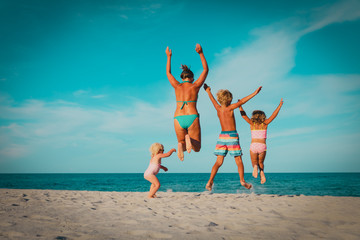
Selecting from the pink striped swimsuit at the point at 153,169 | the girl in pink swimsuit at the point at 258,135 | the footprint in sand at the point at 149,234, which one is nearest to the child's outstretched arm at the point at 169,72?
the girl in pink swimsuit at the point at 258,135

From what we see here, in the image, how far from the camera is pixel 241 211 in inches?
Result: 227

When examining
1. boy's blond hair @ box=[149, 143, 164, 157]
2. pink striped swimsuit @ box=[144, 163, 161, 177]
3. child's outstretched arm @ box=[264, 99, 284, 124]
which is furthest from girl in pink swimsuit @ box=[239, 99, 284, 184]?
pink striped swimsuit @ box=[144, 163, 161, 177]

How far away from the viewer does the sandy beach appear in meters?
3.79

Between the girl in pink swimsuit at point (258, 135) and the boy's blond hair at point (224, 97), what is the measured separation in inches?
30.1

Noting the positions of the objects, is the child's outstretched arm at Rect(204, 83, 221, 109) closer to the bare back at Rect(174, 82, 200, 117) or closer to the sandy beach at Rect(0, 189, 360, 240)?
the bare back at Rect(174, 82, 200, 117)

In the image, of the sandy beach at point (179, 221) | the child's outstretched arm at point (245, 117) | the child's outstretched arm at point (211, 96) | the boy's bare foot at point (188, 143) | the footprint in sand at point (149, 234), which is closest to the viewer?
the footprint in sand at point (149, 234)

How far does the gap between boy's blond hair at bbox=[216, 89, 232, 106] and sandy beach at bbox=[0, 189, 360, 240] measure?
2.41 meters

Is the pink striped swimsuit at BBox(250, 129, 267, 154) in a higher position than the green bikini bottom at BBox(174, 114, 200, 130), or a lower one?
lower

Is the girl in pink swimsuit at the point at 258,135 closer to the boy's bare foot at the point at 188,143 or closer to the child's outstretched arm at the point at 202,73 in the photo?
the child's outstretched arm at the point at 202,73

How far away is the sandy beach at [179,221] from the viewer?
3.79 meters

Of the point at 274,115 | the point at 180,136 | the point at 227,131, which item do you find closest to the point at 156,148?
the point at 180,136

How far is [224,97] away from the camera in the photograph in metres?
5.95

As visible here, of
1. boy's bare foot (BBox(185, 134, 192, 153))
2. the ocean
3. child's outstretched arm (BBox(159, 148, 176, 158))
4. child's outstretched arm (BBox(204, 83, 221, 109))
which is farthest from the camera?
the ocean

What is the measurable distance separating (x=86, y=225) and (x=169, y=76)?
355 cm
